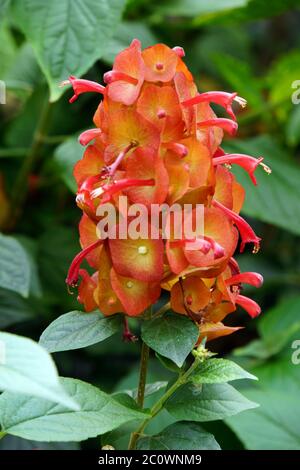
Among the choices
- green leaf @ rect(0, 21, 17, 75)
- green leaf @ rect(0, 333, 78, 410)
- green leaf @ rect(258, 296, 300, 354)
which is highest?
green leaf @ rect(0, 21, 17, 75)

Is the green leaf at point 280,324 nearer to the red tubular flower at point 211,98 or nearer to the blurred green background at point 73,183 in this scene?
the blurred green background at point 73,183

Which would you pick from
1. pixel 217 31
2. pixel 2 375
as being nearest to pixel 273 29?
pixel 217 31

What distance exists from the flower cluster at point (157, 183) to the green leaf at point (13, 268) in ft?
1.01

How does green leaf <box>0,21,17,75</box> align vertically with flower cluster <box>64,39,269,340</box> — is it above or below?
above

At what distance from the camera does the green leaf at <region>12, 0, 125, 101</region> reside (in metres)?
1.03

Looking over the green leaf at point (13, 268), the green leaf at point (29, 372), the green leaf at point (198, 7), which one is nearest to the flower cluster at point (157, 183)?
the green leaf at point (29, 372)

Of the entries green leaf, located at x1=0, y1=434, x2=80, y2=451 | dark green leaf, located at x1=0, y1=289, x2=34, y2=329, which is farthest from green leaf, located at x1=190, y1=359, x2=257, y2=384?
dark green leaf, located at x1=0, y1=289, x2=34, y2=329

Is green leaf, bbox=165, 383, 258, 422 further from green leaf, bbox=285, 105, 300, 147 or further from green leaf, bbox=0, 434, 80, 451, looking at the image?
green leaf, bbox=285, 105, 300, 147

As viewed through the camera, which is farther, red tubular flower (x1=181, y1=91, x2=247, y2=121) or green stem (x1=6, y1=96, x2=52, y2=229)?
green stem (x1=6, y1=96, x2=52, y2=229)

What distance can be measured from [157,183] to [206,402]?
19cm

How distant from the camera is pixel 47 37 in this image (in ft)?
3.45

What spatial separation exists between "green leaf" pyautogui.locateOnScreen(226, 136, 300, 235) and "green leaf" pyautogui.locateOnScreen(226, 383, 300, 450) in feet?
0.95

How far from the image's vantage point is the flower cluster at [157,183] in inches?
23.8

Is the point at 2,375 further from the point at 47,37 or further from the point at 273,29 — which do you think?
the point at 273,29
